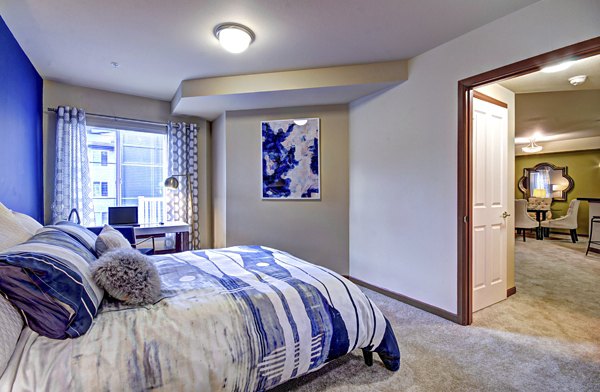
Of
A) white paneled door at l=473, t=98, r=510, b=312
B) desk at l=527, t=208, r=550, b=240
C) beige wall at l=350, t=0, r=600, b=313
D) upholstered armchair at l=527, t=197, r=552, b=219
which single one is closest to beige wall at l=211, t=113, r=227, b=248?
beige wall at l=350, t=0, r=600, b=313

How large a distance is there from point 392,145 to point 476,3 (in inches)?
56.2

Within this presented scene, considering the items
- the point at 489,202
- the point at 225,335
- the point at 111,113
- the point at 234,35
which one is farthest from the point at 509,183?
the point at 111,113

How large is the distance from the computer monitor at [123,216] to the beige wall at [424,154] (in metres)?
2.95

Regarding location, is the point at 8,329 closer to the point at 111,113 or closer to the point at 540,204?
the point at 111,113

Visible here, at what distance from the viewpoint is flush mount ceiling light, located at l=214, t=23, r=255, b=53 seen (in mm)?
2387

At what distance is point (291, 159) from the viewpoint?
3979 mm

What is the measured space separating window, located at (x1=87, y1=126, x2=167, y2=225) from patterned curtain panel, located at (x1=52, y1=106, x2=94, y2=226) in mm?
250

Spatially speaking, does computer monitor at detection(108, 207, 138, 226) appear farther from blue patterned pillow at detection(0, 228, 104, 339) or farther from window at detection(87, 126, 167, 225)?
blue patterned pillow at detection(0, 228, 104, 339)

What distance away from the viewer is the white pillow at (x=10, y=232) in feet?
4.82

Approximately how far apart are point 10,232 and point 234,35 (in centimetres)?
201

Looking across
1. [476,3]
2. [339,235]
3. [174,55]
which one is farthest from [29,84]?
[476,3]

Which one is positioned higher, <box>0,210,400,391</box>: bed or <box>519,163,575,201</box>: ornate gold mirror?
<box>519,163,575,201</box>: ornate gold mirror

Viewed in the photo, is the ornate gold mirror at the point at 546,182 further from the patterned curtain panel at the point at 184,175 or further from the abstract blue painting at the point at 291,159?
the patterned curtain panel at the point at 184,175

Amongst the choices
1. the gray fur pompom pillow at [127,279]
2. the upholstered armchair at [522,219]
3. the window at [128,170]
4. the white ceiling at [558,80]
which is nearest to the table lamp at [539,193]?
the upholstered armchair at [522,219]
